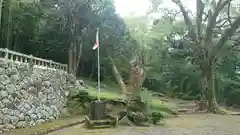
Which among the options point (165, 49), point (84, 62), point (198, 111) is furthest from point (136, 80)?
point (165, 49)

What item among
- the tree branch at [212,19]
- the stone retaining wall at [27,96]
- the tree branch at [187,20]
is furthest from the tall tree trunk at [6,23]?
the tree branch at [212,19]

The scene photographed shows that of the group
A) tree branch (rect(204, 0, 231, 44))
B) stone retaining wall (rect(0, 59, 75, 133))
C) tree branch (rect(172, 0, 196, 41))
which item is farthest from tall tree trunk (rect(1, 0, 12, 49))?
tree branch (rect(204, 0, 231, 44))

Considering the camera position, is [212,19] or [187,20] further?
[187,20]

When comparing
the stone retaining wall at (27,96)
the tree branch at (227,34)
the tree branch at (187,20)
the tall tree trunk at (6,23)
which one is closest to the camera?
the stone retaining wall at (27,96)

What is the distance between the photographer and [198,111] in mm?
14633

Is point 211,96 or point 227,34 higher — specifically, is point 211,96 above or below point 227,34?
below

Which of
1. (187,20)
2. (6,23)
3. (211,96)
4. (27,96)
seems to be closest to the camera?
(27,96)

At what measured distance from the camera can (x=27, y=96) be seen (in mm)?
9977

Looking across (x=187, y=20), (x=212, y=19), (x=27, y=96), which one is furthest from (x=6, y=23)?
(x=212, y=19)

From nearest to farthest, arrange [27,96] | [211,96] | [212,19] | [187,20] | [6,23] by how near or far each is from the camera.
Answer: [27,96] → [6,23] → [211,96] → [212,19] → [187,20]

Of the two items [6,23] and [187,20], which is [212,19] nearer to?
[187,20]

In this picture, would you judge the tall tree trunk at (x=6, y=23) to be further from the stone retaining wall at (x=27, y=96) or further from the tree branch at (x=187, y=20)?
the tree branch at (x=187, y=20)

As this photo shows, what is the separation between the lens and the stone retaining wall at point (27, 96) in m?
8.74

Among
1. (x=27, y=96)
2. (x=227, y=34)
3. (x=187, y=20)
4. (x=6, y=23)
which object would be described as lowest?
(x=27, y=96)
